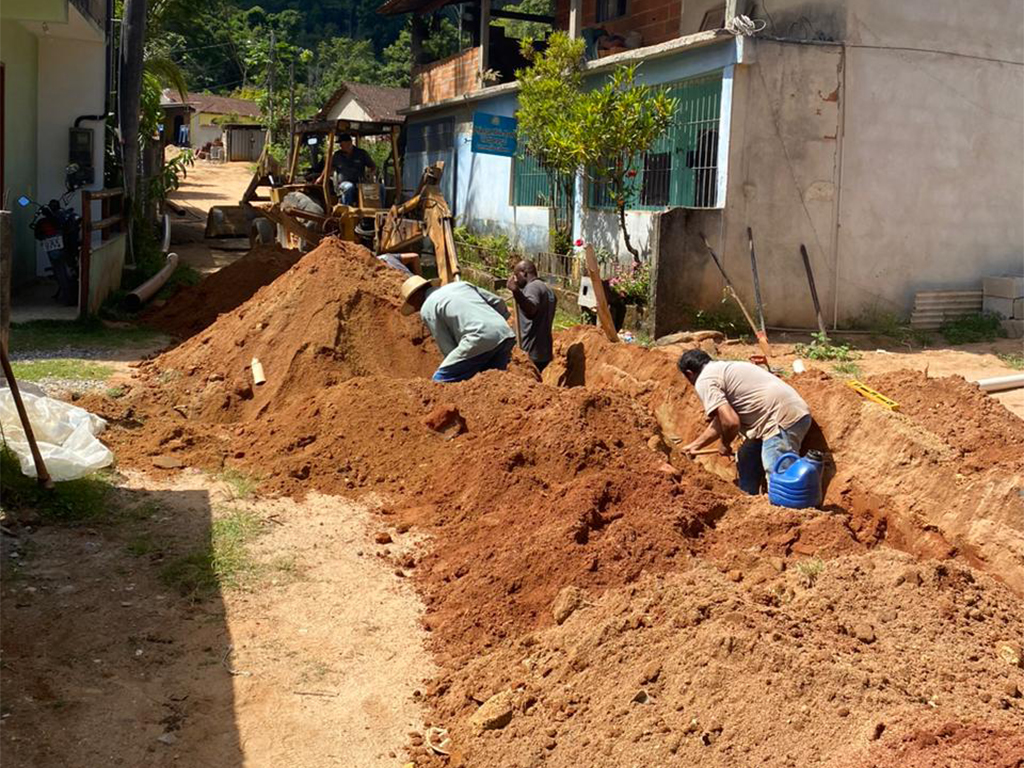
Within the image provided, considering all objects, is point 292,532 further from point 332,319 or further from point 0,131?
point 0,131

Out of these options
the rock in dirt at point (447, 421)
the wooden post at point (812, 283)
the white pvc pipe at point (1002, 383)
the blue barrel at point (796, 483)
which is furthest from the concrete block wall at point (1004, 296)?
the rock in dirt at point (447, 421)

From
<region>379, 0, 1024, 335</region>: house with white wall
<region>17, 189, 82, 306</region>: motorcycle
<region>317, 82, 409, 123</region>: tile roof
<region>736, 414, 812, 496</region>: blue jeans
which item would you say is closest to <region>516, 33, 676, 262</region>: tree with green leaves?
<region>379, 0, 1024, 335</region>: house with white wall

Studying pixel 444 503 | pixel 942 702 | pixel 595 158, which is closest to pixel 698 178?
pixel 595 158

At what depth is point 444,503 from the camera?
7.05 metres

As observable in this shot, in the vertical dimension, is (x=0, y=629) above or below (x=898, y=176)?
below

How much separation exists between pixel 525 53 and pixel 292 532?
482 inches

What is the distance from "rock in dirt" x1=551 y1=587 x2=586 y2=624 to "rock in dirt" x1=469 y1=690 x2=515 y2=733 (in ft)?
1.98

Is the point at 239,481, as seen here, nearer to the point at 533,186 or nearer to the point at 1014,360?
the point at 1014,360

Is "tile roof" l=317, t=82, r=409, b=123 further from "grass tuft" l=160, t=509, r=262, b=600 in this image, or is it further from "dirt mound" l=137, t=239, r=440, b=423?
"grass tuft" l=160, t=509, r=262, b=600

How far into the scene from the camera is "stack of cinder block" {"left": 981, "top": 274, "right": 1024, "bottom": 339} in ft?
48.0

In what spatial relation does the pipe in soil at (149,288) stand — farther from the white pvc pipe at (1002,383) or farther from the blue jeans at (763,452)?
the white pvc pipe at (1002,383)

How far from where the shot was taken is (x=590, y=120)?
1409 cm

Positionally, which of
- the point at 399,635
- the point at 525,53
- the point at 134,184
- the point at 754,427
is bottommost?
the point at 399,635

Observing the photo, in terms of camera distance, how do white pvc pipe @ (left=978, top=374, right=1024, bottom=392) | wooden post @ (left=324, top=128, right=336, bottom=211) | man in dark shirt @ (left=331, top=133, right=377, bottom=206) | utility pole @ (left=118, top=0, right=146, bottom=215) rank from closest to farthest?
white pvc pipe @ (left=978, top=374, right=1024, bottom=392) → wooden post @ (left=324, top=128, right=336, bottom=211) → man in dark shirt @ (left=331, top=133, right=377, bottom=206) → utility pole @ (left=118, top=0, right=146, bottom=215)
